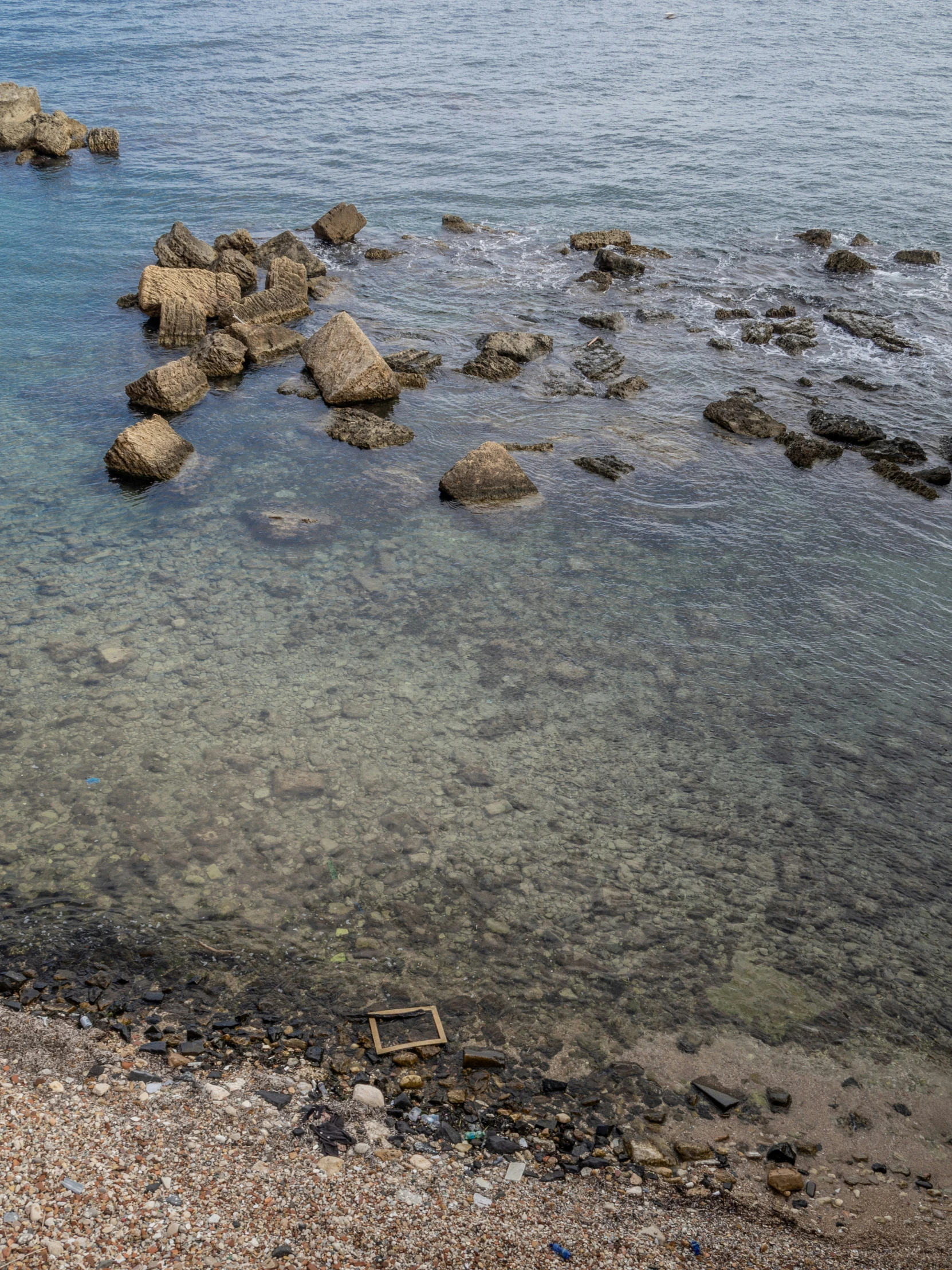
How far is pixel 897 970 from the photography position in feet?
26.3

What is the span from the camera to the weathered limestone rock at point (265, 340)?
1802cm

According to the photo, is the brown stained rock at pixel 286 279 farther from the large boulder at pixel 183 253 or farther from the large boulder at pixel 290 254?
the large boulder at pixel 183 253

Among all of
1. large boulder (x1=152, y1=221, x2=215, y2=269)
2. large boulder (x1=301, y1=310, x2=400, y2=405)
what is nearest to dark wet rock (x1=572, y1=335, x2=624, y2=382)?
large boulder (x1=301, y1=310, x2=400, y2=405)

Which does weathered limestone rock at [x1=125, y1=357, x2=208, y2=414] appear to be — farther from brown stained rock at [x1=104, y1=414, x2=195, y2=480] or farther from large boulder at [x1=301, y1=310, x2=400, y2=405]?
large boulder at [x1=301, y1=310, x2=400, y2=405]

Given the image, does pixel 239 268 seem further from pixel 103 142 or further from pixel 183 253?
pixel 103 142

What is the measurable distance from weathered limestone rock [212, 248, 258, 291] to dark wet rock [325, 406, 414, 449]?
6812 millimetres

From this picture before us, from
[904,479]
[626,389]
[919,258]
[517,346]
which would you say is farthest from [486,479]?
[919,258]

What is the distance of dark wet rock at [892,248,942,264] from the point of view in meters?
23.2

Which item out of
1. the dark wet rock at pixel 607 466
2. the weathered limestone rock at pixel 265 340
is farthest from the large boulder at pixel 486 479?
the weathered limestone rock at pixel 265 340

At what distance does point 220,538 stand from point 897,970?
9944 millimetres

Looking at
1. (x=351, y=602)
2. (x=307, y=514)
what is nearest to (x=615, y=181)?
(x=307, y=514)

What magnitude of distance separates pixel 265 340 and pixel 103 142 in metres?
17.8

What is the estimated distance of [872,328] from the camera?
19.7 metres

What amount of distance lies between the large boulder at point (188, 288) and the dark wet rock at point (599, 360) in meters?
7.36
